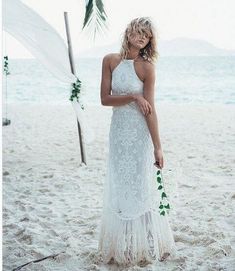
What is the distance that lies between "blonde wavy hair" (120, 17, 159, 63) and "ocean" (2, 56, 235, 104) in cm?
1096

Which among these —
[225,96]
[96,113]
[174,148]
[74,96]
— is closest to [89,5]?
[74,96]

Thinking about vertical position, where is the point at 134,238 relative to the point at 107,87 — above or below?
below

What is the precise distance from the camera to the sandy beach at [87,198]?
294 cm

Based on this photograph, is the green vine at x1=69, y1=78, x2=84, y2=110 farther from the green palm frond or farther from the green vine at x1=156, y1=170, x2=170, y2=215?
the green vine at x1=156, y1=170, x2=170, y2=215

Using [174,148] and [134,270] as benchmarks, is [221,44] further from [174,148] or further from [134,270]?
[134,270]

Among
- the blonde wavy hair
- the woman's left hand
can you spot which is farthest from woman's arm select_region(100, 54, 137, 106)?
the woman's left hand

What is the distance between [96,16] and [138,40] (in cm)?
354

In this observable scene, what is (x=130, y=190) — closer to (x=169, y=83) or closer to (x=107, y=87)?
(x=107, y=87)

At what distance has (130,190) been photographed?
8.59 feet

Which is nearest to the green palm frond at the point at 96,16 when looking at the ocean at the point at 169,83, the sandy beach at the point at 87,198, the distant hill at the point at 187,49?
the sandy beach at the point at 87,198

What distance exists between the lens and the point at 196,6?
4603 cm

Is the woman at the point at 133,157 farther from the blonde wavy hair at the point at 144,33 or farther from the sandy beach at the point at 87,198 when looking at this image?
the sandy beach at the point at 87,198

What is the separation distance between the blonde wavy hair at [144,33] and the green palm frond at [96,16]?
131 inches

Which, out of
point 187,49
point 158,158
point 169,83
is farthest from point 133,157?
point 187,49
